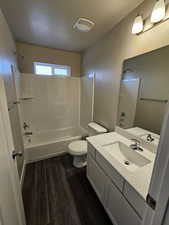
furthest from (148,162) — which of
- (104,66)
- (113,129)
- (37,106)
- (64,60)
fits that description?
(64,60)

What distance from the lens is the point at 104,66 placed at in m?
1.93

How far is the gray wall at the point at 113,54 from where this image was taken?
1.12m

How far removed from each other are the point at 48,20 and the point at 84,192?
8.29 ft

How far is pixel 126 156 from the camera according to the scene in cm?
133

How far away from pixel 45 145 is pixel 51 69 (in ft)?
6.08

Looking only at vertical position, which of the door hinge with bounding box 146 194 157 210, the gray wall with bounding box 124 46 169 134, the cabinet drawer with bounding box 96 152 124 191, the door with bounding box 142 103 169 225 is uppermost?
the gray wall with bounding box 124 46 169 134

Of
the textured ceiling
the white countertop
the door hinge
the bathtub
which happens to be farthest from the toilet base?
the textured ceiling

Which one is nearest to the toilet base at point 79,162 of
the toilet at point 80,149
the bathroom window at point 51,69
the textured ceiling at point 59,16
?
the toilet at point 80,149

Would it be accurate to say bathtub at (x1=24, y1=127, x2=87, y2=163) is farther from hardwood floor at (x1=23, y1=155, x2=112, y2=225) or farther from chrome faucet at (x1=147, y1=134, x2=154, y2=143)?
chrome faucet at (x1=147, y1=134, x2=154, y2=143)

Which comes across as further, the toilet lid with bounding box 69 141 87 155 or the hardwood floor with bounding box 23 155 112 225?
the toilet lid with bounding box 69 141 87 155

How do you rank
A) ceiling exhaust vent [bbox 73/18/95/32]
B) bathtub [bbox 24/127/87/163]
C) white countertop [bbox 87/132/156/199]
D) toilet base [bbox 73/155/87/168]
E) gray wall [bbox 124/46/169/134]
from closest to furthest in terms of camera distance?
white countertop [bbox 87/132/156/199] → gray wall [bbox 124/46/169/134] → ceiling exhaust vent [bbox 73/18/95/32] → toilet base [bbox 73/155/87/168] → bathtub [bbox 24/127/87/163]

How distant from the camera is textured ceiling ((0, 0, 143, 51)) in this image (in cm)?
120

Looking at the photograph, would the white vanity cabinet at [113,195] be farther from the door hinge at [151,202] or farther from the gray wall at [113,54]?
the gray wall at [113,54]

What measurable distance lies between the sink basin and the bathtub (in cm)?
125
